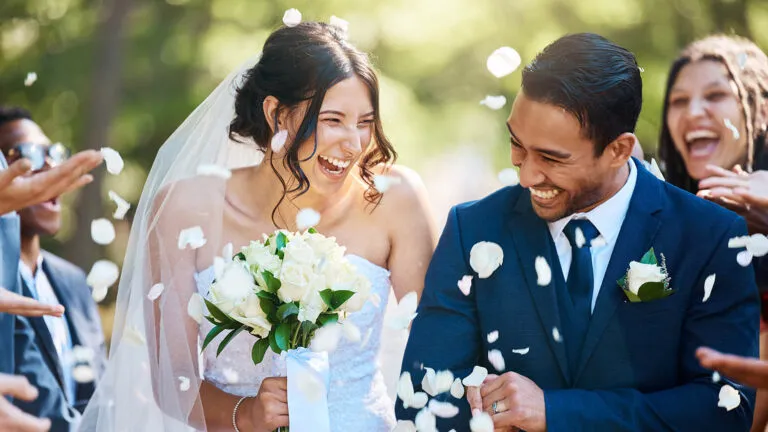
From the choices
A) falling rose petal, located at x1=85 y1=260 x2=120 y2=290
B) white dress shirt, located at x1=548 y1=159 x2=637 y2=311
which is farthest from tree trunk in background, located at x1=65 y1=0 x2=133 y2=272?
white dress shirt, located at x1=548 y1=159 x2=637 y2=311

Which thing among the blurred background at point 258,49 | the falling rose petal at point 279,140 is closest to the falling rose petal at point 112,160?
the falling rose petal at point 279,140

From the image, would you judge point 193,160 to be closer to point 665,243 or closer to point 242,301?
point 242,301

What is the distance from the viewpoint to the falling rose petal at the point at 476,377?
9.92 ft

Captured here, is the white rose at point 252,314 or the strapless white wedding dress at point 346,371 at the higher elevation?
the white rose at point 252,314

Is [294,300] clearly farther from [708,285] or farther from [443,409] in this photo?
[708,285]

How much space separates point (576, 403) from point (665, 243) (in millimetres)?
583

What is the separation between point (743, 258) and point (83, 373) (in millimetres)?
2855

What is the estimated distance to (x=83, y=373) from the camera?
14.4ft

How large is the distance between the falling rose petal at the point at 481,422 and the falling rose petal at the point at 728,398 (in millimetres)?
709

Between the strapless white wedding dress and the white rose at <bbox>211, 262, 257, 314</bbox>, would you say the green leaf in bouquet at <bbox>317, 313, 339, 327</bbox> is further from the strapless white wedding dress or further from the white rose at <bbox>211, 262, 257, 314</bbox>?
the strapless white wedding dress

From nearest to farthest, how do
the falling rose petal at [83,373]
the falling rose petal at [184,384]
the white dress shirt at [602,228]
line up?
the white dress shirt at [602,228] → the falling rose petal at [184,384] → the falling rose petal at [83,373]

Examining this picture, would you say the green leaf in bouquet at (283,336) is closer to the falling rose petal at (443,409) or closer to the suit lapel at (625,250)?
the falling rose petal at (443,409)

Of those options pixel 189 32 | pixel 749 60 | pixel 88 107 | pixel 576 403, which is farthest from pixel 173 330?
pixel 189 32

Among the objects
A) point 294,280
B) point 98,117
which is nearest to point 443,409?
point 294,280
